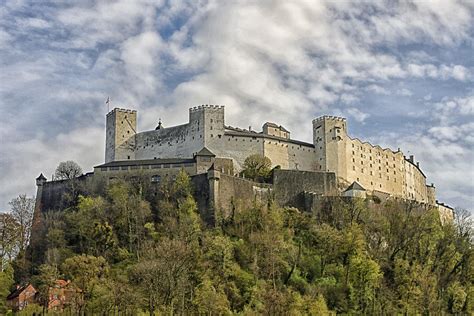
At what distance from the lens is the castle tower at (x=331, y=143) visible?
85.8 metres

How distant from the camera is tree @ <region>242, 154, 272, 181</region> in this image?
77.4 m

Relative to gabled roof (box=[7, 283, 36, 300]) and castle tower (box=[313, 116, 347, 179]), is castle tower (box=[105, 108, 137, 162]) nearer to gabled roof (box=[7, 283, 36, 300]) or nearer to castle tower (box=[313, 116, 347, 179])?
castle tower (box=[313, 116, 347, 179])

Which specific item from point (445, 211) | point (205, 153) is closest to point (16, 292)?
point (205, 153)

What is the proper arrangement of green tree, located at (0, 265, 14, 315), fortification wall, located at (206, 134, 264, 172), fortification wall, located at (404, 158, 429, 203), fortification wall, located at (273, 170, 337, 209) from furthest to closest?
1. fortification wall, located at (404, 158, 429, 203)
2. fortification wall, located at (206, 134, 264, 172)
3. fortification wall, located at (273, 170, 337, 209)
4. green tree, located at (0, 265, 14, 315)

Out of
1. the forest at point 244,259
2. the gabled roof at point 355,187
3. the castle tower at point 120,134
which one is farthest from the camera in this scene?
the castle tower at point 120,134

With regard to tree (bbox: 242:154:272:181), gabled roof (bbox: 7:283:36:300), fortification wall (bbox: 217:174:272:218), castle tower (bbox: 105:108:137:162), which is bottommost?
gabled roof (bbox: 7:283:36:300)

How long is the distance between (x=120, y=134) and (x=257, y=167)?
19.6 metres

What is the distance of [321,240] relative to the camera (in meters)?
62.5

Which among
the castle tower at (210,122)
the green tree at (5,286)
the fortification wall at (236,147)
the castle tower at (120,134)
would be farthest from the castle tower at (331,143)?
the green tree at (5,286)

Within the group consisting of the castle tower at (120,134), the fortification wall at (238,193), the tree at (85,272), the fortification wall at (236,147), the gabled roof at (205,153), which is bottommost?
the tree at (85,272)

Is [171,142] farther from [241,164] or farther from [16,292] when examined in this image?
[16,292]

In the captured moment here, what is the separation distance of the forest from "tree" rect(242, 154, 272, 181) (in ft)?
20.8

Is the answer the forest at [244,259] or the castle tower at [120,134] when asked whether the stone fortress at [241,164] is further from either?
the forest at [244,259]

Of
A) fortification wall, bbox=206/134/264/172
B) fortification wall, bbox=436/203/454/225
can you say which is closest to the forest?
fortification wall, bbox=206/134/264/172
